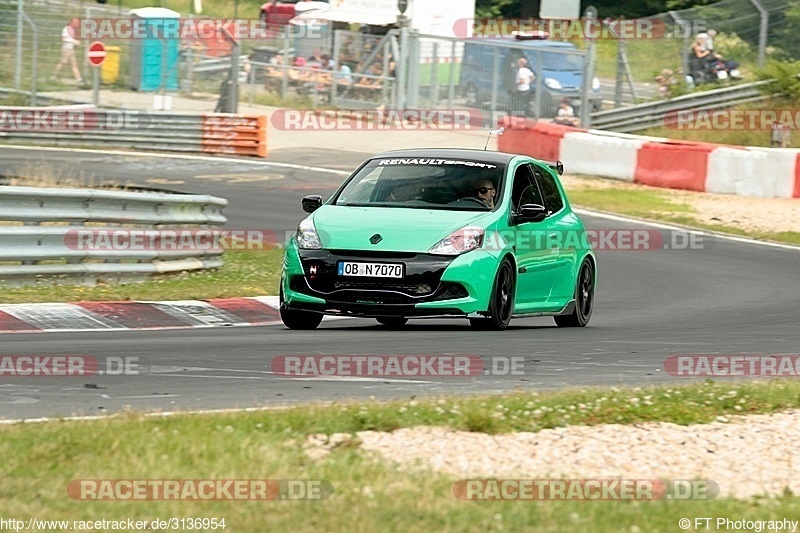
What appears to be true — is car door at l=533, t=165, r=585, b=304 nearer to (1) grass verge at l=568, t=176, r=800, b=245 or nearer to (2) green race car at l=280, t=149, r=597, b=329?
(2) green race car at l=280, t=149, r=597, b=329

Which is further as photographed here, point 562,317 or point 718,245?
point 718,245

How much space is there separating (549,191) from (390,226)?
2513 millimetres

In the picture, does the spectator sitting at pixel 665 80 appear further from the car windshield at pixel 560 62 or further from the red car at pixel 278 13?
the red car at pixel 278 13

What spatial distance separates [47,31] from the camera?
37469mm

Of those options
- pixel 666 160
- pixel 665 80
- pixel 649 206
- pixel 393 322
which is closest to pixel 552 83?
pixel 665 80

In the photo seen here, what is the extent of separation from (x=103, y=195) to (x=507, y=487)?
909cm

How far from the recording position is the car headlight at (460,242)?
11500 mm

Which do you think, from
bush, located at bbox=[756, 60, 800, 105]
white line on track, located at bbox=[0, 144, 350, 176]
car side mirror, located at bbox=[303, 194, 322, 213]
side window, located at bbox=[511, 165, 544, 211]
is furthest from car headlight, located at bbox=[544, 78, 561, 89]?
car side mirror, located at bbox=[303, 194, 322, 213]

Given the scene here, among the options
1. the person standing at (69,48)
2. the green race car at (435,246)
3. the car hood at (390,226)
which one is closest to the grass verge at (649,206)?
the green race car at (435,246)

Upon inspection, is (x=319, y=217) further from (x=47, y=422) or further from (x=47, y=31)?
(x=47, y=31)

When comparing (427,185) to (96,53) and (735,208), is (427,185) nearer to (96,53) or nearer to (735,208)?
(735,208)

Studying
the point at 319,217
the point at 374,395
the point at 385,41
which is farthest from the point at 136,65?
the point at 374,395

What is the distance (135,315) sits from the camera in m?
12.9

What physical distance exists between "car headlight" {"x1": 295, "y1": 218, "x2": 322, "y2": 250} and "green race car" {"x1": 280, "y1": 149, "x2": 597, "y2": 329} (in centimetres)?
1
